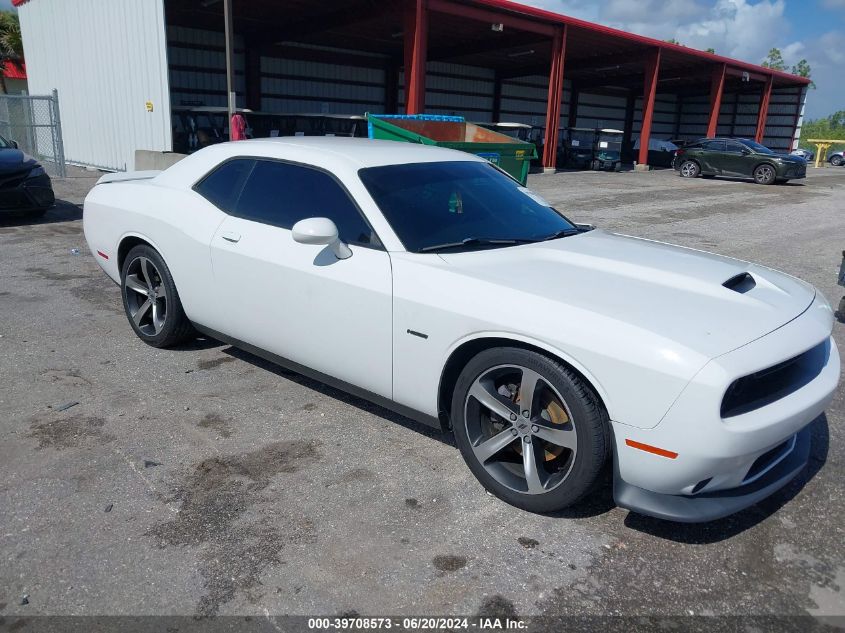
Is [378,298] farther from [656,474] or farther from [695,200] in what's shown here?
[695,200]

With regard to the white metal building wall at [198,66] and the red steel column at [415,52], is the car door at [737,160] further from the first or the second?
the white metal building wall at [198,66]

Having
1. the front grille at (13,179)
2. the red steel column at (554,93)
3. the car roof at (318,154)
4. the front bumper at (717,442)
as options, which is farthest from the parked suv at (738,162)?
the front bumper at (717,442)

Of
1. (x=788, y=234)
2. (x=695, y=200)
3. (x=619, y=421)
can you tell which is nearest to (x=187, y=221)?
(x=619, y=421)

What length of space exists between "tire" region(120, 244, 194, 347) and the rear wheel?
870 inches

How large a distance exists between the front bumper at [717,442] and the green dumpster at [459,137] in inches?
301

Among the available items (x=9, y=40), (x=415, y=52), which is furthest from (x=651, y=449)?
(x=9, y=40)

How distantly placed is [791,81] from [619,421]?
40.4 metres

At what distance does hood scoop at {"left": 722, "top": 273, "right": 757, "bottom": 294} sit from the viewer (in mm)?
3167

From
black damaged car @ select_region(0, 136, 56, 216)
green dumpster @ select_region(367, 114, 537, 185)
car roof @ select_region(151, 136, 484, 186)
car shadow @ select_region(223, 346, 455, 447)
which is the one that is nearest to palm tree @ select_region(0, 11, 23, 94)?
black damaged car @ select_region(0, 136, 56, 216)

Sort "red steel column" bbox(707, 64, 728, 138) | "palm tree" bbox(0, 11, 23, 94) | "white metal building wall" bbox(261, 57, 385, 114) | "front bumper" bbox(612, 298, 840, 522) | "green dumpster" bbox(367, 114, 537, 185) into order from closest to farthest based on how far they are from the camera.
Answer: "front bumper" bbox(612, 298, 840, 522) < "green dumpster" bbox(367, 114, 537, 185) < "white metal building wall" bbox(261, 57, 385, 114) < "red steel column" bbox(707, 64, 728, 138) < "palm tree" bbox(0, 11, 23, 94)

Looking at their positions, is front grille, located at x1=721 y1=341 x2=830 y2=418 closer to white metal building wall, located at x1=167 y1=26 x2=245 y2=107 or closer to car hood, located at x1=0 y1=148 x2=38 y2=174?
car hood, located at x1=0 y1=148 x2=38 y2=174

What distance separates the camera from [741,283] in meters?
3.28

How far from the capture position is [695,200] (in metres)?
16.7

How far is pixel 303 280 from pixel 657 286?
69.3 inches
